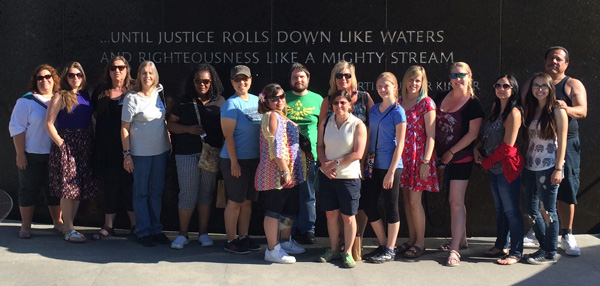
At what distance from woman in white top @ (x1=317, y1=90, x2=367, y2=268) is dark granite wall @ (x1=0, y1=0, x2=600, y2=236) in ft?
4.38

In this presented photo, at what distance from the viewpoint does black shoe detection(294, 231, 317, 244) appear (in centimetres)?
638

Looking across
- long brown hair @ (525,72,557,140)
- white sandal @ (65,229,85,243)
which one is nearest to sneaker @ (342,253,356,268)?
long brown hair @ (525,72,557,140)

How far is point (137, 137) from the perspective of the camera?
19.5 feet

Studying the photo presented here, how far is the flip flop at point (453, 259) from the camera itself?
5590mm

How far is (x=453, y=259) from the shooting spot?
561 cm

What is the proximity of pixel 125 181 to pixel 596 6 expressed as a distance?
194 inches

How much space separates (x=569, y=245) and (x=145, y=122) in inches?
156

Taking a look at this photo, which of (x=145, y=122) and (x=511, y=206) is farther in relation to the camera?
(x=145, y=122)

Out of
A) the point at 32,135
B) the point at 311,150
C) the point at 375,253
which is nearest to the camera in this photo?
the point at 375,253

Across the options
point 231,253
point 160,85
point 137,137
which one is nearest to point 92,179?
point 137,137

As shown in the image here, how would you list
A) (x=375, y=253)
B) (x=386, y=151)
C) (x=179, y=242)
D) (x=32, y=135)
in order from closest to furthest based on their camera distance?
(x=386, y=151) < (x=375, y=253) < (x=179, y=242) < (x=32, y=135)

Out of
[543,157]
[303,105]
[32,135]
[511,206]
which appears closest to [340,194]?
[303,105]

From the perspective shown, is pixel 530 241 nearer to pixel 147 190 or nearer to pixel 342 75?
pixel 342 75

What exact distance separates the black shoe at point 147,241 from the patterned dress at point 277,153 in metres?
1.29
